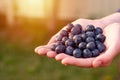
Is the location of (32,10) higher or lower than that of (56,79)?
higher

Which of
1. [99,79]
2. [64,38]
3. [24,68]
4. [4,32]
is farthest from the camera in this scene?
[4,32]

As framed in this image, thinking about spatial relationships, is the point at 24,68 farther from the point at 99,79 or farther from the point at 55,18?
the point at 55,18

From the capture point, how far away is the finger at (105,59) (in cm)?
209

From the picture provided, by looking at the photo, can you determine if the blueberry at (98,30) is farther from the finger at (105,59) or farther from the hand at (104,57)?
the finger at (105,59)

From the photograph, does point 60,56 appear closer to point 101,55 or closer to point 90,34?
point 101,55

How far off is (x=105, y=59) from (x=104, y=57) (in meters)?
0.02

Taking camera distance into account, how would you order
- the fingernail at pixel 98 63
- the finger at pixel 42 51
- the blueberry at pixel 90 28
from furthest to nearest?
the blueberry at pixel 90 28 < the finger at pixel 42 51 < the fingernail at pixel 98 63

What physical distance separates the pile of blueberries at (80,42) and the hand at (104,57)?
5cm

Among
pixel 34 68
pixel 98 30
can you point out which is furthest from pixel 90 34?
pixel 34 68

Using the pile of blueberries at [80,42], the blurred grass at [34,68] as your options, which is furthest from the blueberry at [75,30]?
the blurred grass at [34,68]

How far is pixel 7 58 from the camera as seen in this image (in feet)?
14.4

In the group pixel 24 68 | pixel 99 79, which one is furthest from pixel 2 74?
pixel 99 79

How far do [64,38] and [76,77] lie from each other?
4.94 feet

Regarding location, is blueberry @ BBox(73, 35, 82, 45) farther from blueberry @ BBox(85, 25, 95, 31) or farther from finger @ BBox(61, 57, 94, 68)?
finger @ BBox(61, 57, 94, 68)
